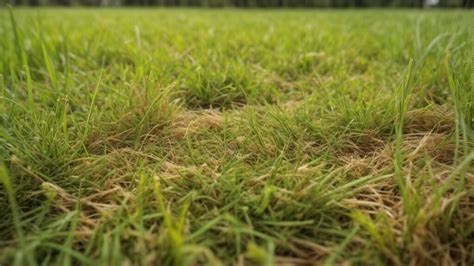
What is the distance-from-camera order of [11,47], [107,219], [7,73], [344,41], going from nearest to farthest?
[107,219]
[7,73]
[11,47]
[344,41]

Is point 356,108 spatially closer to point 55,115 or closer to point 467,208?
point 467,208

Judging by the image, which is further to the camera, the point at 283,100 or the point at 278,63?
the point at 278,63

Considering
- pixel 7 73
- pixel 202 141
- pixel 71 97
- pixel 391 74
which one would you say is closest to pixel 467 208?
pixel 202 141

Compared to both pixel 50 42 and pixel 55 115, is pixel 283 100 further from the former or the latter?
pixel 50 42

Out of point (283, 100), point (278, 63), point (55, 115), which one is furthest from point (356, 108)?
point (55, 115)

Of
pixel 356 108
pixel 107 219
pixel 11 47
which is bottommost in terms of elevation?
pixel 107 219

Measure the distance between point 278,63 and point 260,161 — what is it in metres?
0.87

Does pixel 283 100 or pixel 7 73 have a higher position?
pixel 7 73

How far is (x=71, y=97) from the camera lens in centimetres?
121

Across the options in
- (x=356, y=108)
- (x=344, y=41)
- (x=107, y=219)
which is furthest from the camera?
(x=344, y=41)

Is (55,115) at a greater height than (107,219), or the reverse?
(55,115)

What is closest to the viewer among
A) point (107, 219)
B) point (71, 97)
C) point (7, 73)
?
point (107, 219)

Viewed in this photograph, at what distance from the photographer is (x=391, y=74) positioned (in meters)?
1.55

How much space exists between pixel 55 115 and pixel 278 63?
1053 millimetres
